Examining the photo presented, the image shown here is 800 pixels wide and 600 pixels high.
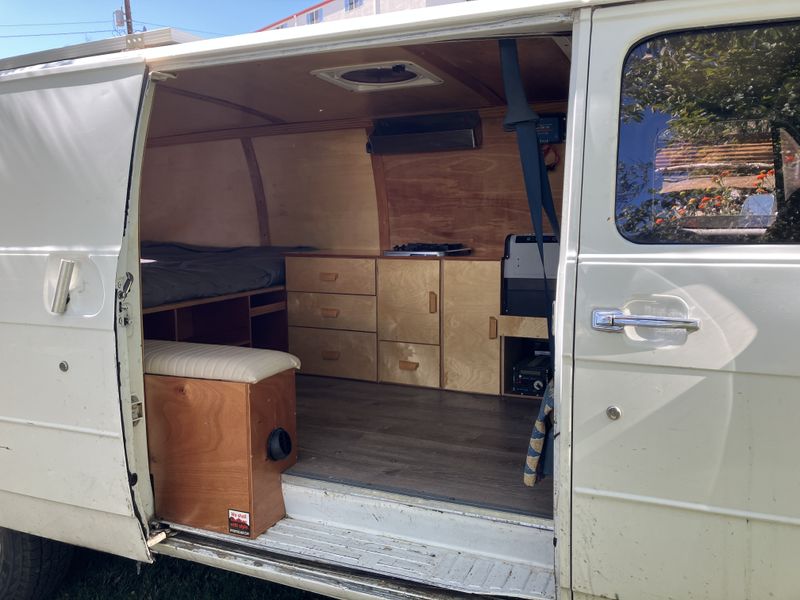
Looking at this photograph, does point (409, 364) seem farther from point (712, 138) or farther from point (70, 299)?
point (712, 138)

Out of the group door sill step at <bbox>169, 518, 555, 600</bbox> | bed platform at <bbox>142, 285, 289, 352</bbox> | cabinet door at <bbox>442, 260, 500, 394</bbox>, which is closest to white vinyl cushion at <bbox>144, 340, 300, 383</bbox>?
door sill step at <bbox>169, 518, 555, 600</bbox>

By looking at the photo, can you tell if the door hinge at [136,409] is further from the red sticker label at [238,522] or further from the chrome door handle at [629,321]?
the chrome door handle at [629,321]

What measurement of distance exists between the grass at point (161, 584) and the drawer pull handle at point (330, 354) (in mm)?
1909

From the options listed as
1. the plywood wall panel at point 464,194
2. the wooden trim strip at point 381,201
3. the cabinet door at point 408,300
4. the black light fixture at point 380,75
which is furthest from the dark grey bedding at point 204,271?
the black light fixture at point 380,75

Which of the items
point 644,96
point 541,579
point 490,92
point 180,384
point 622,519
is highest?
point 490,92

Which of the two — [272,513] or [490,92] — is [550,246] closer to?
[490,92]

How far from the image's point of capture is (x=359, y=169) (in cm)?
543

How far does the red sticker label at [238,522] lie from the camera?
8.90ft

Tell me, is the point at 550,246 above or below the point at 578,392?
above

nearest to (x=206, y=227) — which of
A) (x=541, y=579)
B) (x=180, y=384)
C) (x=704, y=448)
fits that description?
(x=180, y=384)

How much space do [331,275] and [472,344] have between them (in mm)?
1181

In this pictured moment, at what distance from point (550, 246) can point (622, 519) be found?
2.45 metres

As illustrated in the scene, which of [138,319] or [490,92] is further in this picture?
[490,92]

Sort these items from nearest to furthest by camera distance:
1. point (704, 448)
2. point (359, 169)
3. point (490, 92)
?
point (704, 448)
point (490, 92)
point (359, 169)
